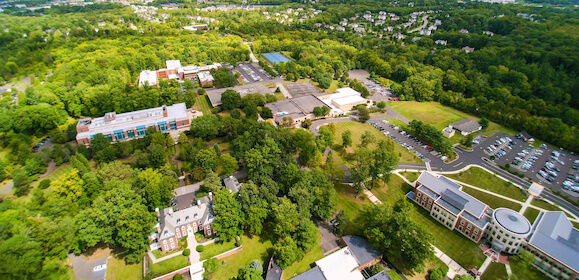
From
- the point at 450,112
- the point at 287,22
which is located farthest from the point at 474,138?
the point at 287,22

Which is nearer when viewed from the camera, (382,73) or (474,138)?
(474,138)

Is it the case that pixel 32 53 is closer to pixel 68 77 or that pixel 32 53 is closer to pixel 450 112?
pixel 68 77

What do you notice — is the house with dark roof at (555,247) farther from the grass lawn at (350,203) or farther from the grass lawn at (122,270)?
the grass lawn at (122,270)

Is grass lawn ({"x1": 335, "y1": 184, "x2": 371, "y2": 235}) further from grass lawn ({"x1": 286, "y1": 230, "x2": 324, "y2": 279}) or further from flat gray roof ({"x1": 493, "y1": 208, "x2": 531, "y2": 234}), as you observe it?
flat gray roof ({"x1": 493, "y1": 208, "x2": 531, "y2": 234})

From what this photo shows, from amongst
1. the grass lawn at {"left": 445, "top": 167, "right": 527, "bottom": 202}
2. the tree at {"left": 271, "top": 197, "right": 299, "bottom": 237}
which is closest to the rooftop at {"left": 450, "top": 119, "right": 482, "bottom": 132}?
the grass lawn at {"left": 445, "top": 167, "right": 527, "bottom": 202}

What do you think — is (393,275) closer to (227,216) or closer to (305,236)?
(305,236)

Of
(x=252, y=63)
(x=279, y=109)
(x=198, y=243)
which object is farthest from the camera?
(x=252, y=63)
